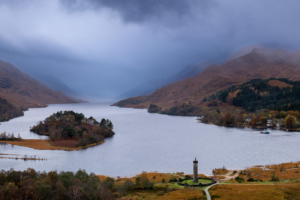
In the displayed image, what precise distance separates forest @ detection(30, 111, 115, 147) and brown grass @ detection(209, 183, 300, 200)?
186ft

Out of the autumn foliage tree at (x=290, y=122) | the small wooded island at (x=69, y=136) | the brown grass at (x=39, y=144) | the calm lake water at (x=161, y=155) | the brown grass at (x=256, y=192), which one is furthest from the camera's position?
the autumn foliage tree at (x=290, y=122)

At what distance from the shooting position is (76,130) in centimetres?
9238

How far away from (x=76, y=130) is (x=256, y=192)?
73.7 metres

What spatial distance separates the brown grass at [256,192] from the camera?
100ft

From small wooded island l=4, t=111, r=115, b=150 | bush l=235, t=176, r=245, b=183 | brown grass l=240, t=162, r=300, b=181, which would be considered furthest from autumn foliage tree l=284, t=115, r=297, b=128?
bush l=235, t=176, r=245, b=183

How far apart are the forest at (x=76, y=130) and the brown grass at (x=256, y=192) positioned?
56606 millimetres

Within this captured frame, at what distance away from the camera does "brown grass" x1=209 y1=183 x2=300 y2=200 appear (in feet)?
100

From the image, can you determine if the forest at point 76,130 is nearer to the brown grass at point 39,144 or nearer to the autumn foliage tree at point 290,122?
the brown grass at point 39,144

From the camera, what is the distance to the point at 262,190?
33.5 meters

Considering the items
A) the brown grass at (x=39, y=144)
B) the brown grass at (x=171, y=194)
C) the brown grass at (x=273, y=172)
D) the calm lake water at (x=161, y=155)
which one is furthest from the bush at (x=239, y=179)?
the brown grass at (x=39, y=144)

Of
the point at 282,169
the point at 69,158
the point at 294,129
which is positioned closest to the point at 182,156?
the point at 282,169

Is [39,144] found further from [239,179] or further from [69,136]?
[239,179]

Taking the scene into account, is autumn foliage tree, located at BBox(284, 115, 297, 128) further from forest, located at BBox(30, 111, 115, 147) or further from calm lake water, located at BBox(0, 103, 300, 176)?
forest, located at BBox(30, 111, 115, 147)

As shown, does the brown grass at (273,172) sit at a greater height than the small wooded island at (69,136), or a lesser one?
lesser
